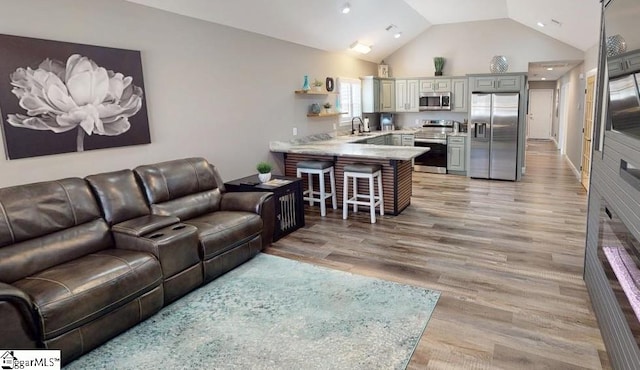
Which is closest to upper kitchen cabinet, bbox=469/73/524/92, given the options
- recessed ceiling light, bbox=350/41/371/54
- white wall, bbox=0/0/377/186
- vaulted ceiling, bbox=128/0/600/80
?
vaulted ceiling, bbox=128/0/600/80

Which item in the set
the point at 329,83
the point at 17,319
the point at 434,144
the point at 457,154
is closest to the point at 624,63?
the point at 17,319

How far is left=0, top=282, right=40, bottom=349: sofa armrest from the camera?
80.5 inches

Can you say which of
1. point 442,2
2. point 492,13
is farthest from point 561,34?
point 442,2

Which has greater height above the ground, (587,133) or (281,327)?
(587,133)

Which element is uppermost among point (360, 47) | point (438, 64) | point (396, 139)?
point (360, 47)

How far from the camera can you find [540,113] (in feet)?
49.2

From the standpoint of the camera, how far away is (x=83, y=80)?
11.1ft

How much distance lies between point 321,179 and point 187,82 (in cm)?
206

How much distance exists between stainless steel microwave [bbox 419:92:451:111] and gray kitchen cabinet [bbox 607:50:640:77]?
603 centimetres

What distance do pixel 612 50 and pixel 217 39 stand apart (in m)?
3.82

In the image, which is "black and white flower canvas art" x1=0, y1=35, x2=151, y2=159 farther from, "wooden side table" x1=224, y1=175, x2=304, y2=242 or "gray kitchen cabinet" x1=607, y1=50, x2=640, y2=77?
"gray kitchen cabinet" x1=607, y1=50, x2=640, y2=77

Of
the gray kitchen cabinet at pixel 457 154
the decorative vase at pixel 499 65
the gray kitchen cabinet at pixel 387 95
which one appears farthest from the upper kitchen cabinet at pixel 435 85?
the gray kitchen cabinet at pixel 457 154

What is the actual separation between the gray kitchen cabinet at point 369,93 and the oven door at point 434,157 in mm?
1197

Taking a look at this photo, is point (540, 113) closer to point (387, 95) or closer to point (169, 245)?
point (387, 95)
